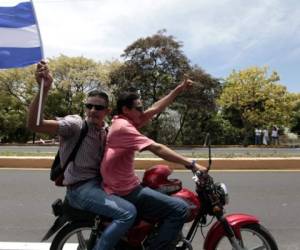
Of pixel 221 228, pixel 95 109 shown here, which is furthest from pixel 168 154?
pixel 221 228

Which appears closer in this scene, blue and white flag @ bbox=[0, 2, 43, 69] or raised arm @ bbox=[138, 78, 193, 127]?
raised arm @ bbox=[138, 78, 193, 127]

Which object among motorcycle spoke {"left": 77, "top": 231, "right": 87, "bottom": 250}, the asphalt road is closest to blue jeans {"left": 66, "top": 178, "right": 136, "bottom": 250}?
motorcycle spoke {"left": 77, "top": 231, "right": 87, "bottom": 250}

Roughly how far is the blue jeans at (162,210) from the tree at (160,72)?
97.6ft

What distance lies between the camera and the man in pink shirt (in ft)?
12.8

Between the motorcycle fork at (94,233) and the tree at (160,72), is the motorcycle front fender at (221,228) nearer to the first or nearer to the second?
the motorcycle fork at (94,233)

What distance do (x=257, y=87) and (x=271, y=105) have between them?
73.1 inches

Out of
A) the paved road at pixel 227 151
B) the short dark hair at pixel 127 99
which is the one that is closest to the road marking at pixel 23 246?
the short dark hair at pixel 127 99

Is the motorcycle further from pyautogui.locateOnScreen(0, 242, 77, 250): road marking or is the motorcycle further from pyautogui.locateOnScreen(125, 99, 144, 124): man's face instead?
pyautogui.locateOnScreen(0, 242, 77, 250): road marking

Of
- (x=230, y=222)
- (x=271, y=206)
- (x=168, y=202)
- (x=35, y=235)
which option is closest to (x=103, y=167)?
(x=168, y=202)

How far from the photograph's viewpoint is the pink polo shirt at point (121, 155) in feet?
12.7

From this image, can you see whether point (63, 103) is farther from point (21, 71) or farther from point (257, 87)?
point (257, 87)

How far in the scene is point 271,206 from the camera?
791 centimetres

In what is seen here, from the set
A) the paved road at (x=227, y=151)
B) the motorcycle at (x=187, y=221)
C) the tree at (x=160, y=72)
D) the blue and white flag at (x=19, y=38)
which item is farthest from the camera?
the tree at (x=160, y=72)

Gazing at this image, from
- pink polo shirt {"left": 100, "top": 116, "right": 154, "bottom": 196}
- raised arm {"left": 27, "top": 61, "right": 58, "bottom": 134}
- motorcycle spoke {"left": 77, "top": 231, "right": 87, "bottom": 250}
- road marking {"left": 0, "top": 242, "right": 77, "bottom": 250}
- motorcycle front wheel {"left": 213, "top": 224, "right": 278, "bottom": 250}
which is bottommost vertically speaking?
road marking {"left": 0, "top": 242, "right": 77, "bottom": 250}
